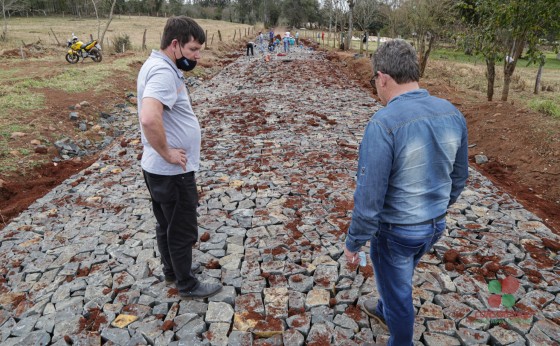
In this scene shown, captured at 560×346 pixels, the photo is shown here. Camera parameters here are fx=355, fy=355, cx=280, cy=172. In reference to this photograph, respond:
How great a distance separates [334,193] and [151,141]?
3.56 metres

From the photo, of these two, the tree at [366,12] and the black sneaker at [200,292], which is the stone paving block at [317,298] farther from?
the tree at [366,12]

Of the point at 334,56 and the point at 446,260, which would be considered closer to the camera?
the point at 446,260

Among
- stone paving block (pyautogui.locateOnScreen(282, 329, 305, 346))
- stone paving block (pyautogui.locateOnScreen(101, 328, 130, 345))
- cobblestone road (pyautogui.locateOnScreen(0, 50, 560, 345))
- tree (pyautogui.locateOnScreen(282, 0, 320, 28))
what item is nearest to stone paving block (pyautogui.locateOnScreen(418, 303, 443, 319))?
cobblestone road (pyautogui.locateOnScreen(0, 50, 560, 345))

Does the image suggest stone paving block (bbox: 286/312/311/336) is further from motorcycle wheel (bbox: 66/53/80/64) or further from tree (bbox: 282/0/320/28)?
tree (bbox: 282/0/320/28)

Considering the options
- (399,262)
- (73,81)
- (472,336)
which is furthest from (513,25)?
(73,81)

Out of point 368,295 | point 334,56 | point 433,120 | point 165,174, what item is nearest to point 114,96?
point 165,174

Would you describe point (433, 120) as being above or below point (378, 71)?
below

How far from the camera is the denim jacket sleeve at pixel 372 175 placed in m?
2.03

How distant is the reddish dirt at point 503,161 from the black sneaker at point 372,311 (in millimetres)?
3104

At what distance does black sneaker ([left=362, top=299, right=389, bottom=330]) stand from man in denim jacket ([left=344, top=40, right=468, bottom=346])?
894mm

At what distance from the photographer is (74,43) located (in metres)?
17.5

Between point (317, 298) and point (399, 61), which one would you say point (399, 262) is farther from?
point (317, 298)

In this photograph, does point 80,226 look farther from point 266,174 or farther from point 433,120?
point 433,120

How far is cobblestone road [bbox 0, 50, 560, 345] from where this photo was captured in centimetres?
323
